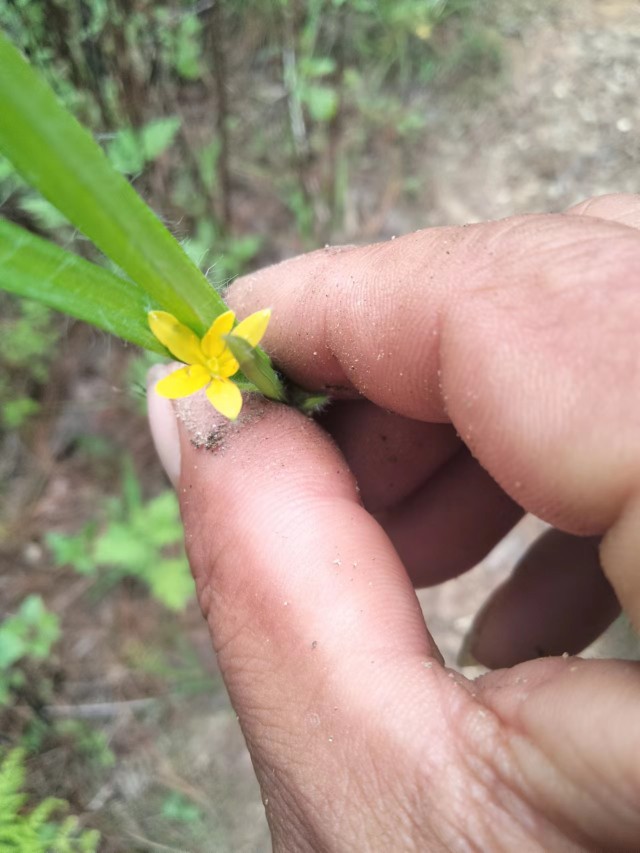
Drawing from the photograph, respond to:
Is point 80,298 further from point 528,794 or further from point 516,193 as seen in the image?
point 516,193

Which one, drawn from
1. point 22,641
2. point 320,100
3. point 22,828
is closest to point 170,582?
point 22,641

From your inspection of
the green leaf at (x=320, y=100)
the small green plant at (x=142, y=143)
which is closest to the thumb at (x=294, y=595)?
the small green plant at (x=142, y=143)

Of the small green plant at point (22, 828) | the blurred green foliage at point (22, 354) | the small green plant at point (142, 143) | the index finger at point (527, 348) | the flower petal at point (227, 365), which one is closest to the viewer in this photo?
the index finger at point (527, 348)

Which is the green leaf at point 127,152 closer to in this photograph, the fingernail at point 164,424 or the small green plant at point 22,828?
the fingernail at point 164,424

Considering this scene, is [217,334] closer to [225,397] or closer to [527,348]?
[225,397]

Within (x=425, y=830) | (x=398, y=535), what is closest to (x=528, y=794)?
(x=425, y=830)
